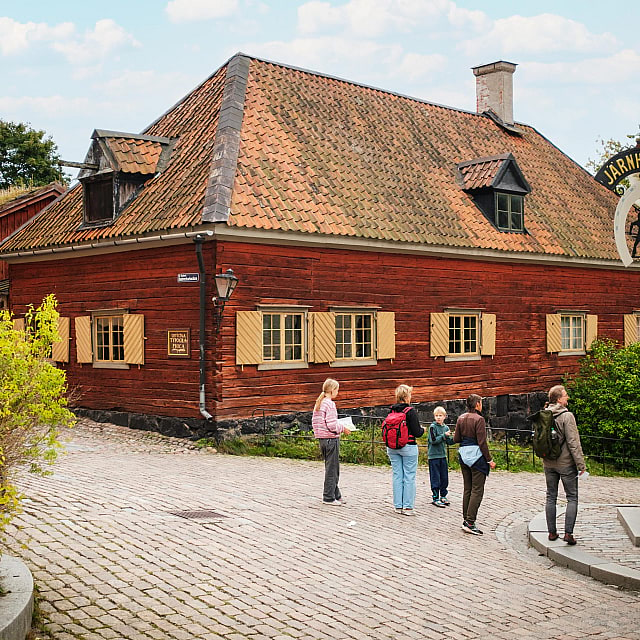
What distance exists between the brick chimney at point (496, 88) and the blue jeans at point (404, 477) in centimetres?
1934

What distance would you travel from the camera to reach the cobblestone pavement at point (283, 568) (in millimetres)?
6512

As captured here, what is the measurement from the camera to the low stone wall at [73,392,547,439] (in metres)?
16.5

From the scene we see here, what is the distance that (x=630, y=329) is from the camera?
26.0 metres

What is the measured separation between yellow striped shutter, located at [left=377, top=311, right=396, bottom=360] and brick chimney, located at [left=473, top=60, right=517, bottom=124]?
1152cm

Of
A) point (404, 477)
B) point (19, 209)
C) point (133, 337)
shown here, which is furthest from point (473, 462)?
point (19, 209)

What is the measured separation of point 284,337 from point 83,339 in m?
4.71

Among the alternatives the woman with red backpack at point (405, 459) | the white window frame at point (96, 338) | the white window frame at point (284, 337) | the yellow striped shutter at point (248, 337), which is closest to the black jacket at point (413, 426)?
the woman with red backpack at point (405, 459)

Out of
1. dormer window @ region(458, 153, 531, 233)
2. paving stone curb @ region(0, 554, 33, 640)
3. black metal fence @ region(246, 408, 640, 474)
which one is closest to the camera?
paving stone curb @ region(0, 554, 33, 640)

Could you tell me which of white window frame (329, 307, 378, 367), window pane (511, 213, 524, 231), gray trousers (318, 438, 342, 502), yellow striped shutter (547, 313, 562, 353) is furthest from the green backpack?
yellow striped shutter (547, 313, 562, 353)

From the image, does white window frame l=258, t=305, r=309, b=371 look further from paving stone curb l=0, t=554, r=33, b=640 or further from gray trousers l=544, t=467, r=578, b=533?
paving stone curb l=0, t=554, r=33, b=640

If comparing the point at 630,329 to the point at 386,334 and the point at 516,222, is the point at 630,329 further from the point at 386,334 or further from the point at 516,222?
the point at 386,334

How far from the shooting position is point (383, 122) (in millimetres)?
22750

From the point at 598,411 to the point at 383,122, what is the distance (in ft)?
30.0

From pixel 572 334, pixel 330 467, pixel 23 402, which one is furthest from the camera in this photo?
pixel 572 334
